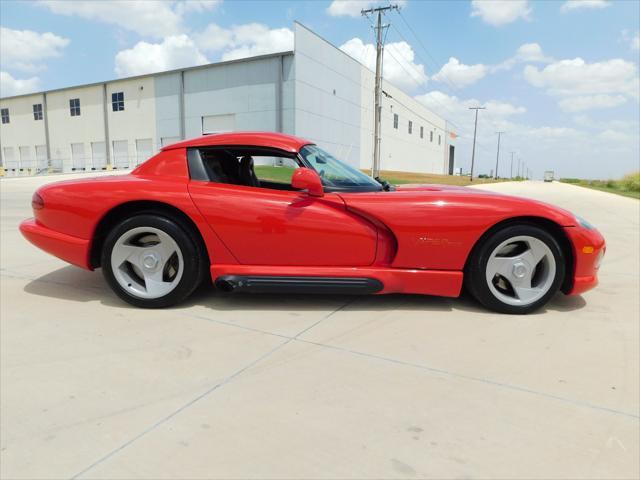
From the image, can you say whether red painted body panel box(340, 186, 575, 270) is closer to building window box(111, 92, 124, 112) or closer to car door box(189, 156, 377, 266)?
car door box(189, 156, 377, 266)

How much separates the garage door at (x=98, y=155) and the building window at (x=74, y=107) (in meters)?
3.23

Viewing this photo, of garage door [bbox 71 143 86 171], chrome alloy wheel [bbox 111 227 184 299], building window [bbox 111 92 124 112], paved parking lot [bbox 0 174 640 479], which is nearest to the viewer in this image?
paved parking lot [bbox 0 174 640 479]

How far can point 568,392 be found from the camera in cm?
200

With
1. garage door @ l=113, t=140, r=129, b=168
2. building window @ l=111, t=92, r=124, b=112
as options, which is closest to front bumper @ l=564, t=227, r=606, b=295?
garage door @ l=113, t=140, r=129, b=168

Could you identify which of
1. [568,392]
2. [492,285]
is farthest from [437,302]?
[568,392]

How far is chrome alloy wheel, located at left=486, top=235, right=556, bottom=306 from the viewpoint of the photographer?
9.71ft

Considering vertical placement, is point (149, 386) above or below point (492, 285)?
below

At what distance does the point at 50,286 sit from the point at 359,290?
2.65 metres

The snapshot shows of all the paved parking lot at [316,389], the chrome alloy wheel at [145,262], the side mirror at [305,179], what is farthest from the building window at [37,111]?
the side mirror at [305,179]

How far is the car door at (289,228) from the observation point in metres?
2.91

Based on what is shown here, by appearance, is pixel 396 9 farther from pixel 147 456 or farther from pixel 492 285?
pixel 147 456

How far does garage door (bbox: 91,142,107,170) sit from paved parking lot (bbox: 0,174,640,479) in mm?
39282

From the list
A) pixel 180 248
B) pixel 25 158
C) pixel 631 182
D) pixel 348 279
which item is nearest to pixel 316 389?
pixel 348 279

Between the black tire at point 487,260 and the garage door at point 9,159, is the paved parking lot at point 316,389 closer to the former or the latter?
the black tire at point 487,260
